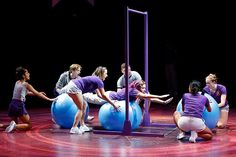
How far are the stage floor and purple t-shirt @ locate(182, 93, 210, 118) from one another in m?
0.49

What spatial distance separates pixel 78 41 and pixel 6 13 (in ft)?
8.73

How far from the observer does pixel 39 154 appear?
6559mm

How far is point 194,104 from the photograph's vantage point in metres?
7.52

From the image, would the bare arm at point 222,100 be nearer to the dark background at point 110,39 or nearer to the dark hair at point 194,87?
the dark hair at point 194,87

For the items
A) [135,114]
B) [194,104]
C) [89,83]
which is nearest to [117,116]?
[135,114]

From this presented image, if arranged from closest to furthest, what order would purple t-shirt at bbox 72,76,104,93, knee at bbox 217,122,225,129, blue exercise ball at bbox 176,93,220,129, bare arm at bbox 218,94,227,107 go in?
blue exercise ball at bbox 176,93,220,129 < purple t-shirt at bbox 72,76,104,93 < bare arm at bbox 218,94,227,107 < knee at bbox 217,122,225,129

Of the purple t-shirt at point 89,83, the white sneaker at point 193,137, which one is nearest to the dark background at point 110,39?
the purple t-shirt at point 89,83

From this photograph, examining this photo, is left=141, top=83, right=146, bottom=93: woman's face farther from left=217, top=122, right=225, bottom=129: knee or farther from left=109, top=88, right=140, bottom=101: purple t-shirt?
left=217, top=122, right=225, bottom=129: knee

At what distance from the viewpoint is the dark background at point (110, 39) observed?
48.7 ft

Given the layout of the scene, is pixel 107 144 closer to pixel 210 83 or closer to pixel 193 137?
pixel 193 137

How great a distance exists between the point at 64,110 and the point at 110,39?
23.5 ft

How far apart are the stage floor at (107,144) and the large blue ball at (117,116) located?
0.31m

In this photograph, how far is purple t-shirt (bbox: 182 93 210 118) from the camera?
7.44 meters

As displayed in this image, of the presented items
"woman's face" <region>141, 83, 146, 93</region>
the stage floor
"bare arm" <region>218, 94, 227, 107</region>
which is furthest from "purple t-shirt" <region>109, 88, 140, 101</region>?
"bare arm" <region>218, 94, 227, 107</region>
